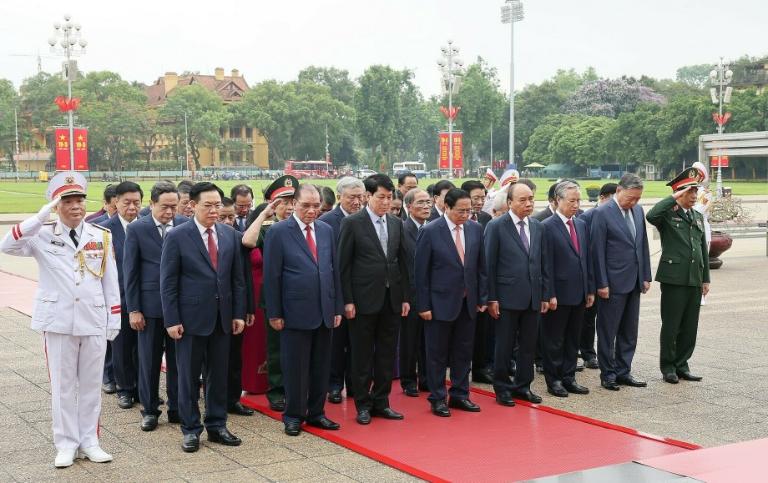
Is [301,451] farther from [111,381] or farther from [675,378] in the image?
[675,378]

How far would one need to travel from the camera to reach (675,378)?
7398 mm

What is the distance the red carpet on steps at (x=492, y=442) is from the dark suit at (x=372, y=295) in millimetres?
312

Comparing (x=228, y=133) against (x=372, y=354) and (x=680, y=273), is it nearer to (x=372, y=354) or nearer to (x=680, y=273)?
(x=680, y=273)

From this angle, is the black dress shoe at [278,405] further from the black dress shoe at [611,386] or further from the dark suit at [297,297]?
the black dress shoe at [611,386]

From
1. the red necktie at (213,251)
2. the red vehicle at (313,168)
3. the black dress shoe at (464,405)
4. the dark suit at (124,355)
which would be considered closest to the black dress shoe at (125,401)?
the dark suit at (124,355)

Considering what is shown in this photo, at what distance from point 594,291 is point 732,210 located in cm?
1478

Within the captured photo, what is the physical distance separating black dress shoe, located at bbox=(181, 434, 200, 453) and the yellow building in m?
80.3

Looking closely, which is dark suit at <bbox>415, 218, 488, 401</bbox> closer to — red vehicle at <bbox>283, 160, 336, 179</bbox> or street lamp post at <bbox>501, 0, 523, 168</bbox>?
street lamp post at <bbox>501, 0, 523, 168</bbox>

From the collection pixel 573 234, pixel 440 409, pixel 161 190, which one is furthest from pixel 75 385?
pixel 573 234

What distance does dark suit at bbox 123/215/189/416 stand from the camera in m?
6.09

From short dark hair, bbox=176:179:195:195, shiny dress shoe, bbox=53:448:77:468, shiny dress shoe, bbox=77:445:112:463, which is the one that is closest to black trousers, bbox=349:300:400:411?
shiny dress shoe, bbox=77:445:112:463

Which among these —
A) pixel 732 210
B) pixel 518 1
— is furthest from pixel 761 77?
pixel 732 210

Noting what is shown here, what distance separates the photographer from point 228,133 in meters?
90.9

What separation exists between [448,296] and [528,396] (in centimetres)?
111
